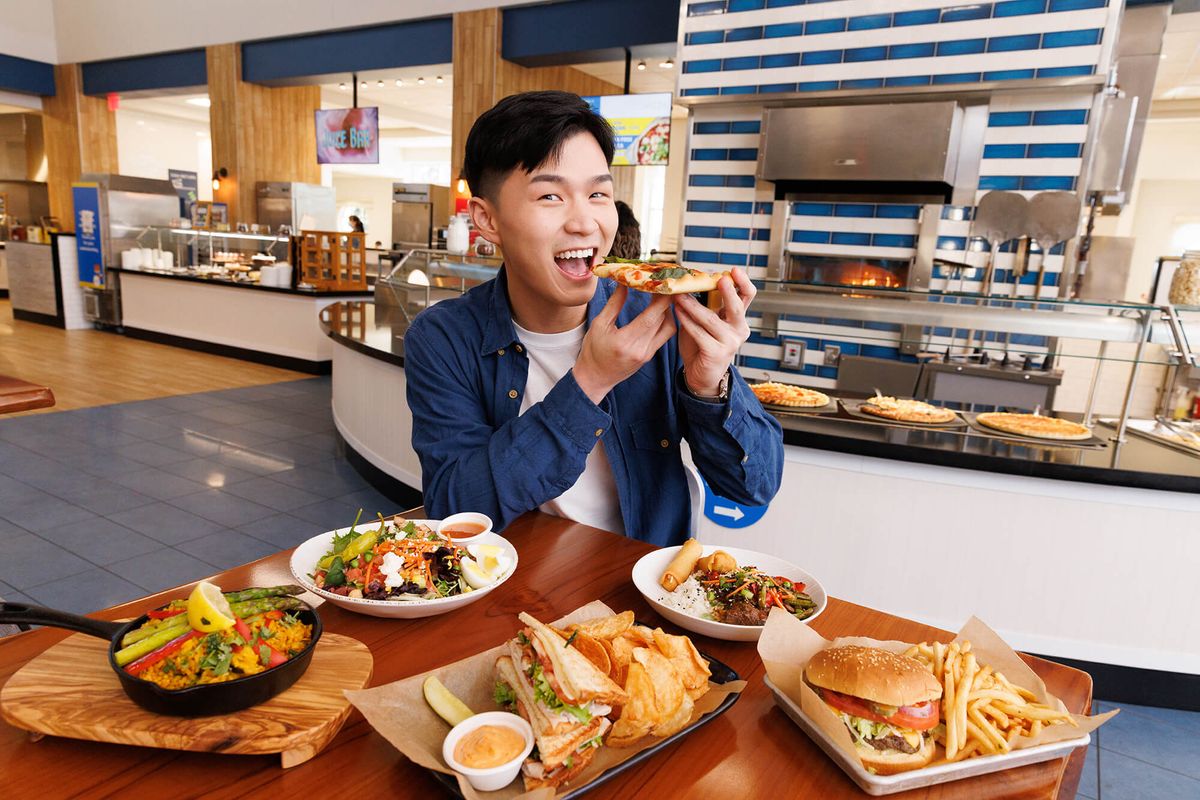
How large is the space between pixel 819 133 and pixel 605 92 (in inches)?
233

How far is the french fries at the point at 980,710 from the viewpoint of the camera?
817mm

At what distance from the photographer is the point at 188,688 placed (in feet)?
2.44

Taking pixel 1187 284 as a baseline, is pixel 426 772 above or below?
below

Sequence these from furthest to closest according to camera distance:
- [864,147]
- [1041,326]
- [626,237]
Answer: [864,147] < [626,237] < [1041,326]

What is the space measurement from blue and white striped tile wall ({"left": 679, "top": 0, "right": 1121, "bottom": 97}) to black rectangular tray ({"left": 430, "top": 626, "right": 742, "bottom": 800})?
16.6 feet

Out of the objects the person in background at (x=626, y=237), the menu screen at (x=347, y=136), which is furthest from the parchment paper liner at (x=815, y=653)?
the menu screen at (x=347, y=136)

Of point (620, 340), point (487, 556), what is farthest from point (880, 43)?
point (487, 556)

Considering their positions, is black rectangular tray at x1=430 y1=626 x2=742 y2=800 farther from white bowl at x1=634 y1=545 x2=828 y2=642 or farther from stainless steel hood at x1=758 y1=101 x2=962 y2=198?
stainless steel hood at x1=758 y1=101 x2=962 y2=198

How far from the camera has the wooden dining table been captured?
29.1 inches

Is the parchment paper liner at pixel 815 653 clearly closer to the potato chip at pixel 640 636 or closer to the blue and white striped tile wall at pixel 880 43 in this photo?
the potato chip at pixel 640 636

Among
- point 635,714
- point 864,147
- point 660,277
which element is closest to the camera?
point 635,714

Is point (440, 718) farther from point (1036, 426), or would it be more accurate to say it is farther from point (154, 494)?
point (154, 494)

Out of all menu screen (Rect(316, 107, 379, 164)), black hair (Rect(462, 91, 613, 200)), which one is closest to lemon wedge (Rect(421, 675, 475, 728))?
black hair (Rect(462, 91, 613, 200))

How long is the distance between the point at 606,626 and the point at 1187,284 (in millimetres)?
2725
